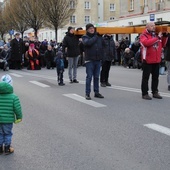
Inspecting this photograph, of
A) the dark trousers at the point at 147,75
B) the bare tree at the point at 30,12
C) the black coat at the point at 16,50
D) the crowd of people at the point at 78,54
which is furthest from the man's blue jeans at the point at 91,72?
the bare tree at the point at 30,12

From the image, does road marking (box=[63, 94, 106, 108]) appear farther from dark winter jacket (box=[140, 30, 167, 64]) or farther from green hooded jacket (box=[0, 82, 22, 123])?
green hooded jacket (box=[0, 82, 22, 123])

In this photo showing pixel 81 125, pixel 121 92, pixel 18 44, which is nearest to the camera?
pixel 81 125

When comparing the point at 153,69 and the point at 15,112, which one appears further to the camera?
the point at 153,69

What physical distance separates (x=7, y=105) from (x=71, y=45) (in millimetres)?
8505

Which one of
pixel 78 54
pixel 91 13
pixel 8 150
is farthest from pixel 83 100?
pixel 91 13

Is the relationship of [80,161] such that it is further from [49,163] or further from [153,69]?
[153,69]

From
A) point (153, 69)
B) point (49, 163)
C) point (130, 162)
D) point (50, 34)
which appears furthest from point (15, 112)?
point (50, 34)

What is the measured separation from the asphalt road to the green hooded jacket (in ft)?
1.83

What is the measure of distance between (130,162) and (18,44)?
55.1 ft

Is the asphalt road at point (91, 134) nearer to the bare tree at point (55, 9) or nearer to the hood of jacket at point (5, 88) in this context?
the hood of jacket at point (5, 88)

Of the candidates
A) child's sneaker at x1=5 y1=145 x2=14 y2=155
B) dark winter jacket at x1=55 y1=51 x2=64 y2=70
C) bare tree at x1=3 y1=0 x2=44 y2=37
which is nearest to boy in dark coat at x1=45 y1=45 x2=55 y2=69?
dark winter jacket at x1=55 y1=51 x2=64 y2=70

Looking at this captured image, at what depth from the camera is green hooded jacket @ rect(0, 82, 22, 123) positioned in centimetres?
530

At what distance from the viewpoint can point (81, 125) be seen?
7.10m

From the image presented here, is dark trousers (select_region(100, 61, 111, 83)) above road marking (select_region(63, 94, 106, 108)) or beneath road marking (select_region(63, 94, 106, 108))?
above
